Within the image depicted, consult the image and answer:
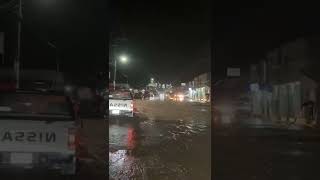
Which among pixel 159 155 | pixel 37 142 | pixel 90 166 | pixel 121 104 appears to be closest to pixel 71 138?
pixel 37 142

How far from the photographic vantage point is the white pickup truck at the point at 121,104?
3359 cm

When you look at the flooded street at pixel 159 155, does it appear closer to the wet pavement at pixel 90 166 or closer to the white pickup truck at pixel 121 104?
the wet pavement at pixel 90 166

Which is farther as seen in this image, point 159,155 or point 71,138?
point 159,155

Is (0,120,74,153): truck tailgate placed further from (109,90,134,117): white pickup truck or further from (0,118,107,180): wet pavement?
(109,90,134,117): white pickup truck

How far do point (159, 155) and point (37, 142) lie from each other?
6.46 meters

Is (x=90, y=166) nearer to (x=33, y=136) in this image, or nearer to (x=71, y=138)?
(x=71, y=138)

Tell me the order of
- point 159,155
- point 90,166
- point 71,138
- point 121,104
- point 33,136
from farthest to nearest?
point 121,104, point 159,155, point 90,166, point 71,138, point 33,136

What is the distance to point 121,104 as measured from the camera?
3369cm

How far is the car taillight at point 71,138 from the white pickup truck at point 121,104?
900 inches

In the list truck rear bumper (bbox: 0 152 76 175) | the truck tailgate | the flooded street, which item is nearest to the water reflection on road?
the flooded street

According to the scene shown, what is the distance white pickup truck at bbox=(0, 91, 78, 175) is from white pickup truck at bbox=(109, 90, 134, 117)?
2284cm

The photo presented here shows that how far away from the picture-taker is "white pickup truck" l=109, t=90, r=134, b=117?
33594mm

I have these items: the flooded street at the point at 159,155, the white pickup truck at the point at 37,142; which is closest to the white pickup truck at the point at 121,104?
the flooded street at the point at 159,155

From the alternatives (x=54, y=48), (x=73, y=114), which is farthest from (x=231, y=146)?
(x=54, y=48)
